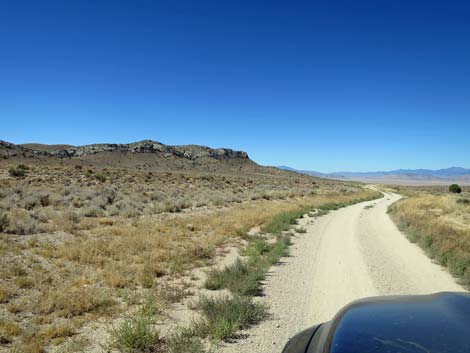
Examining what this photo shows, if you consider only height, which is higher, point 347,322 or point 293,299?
point 347,322

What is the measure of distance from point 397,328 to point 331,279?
6216 mm

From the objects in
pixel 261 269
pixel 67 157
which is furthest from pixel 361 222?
pixel 67 157

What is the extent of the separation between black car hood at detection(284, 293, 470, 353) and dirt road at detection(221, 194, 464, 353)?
242 centimetres

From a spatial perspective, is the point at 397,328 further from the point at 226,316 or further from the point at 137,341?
the point at 137,341

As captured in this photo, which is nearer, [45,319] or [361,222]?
[45,319]

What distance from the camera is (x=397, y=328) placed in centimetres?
261

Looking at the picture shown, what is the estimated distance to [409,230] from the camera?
1620 cm

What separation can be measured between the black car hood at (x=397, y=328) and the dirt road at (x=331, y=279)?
95.1 inches

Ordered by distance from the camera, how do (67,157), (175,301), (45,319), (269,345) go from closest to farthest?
1. (269,345)
2. (45,319)
3. (175,301)
4. (67,157)

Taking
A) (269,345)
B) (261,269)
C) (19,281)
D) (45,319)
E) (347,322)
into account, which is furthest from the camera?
(261,269)

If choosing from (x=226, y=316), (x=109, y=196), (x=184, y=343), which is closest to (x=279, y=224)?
(x=226, y=316)

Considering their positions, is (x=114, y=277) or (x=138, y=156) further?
(x=138, y=156)

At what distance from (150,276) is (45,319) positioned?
274 cm

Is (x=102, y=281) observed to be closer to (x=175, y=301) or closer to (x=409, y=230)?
(x=175, y=301)
